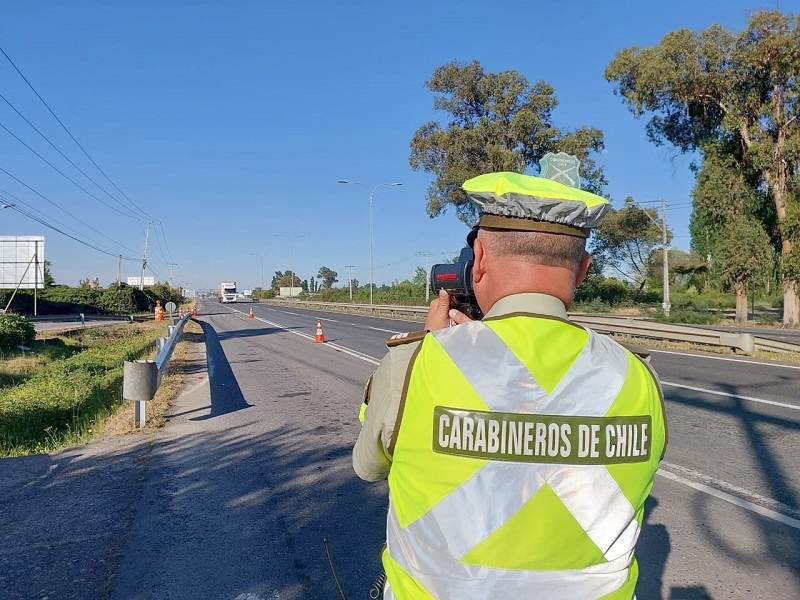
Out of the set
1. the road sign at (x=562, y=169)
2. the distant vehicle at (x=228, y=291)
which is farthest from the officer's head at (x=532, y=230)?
the distant vehicle at (x=228, y=291)

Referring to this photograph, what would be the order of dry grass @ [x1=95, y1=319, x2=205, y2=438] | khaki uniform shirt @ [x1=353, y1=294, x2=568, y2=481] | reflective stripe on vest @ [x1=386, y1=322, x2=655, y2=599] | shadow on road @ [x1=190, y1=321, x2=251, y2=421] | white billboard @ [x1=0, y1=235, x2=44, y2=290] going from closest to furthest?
1. reflective stripe on vest @ [x1=386, y1=322, x2=655, y2=599]
2. khaki uniform shirt @ [x1=353, y1=294, x2=568, y2=481]
3. dry grass @ [x1=95, y1=319, x2=205, y2=438]
4. shadow on road @ [x1=190, y1=321, x2=251, y2=421]
5. white billboard @ [x1=0, y1=235, x2=44, y2=290]

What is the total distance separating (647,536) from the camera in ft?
13.7

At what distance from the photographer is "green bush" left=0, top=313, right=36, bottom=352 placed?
1975 centimetres

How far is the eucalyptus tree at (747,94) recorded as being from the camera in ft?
95.3

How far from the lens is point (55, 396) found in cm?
1134

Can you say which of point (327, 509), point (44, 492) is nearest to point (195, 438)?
point (44, 492)

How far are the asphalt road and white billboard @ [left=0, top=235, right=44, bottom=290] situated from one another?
106ft

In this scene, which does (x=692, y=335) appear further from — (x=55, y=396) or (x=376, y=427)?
(x=376, y=427)

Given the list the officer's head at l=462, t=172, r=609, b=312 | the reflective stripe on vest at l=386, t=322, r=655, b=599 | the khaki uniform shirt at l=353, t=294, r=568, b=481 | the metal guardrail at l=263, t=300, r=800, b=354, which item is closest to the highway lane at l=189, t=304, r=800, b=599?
the reflective stripe on vest at l=386, t=322, r=655, b=599

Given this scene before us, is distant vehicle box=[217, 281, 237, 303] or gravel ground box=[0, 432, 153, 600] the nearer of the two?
gravel ground box=[0, 432, 153, 600]

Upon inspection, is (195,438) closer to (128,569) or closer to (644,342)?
(128,569)

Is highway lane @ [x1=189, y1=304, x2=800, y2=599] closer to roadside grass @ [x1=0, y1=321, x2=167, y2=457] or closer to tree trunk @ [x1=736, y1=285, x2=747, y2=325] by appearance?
roadside grass @ [x1=0, y1=321, x2=167, y2=457]

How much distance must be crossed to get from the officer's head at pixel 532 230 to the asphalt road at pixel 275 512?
2522 millimetres

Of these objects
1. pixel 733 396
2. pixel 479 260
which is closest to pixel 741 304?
pixel 733 396
